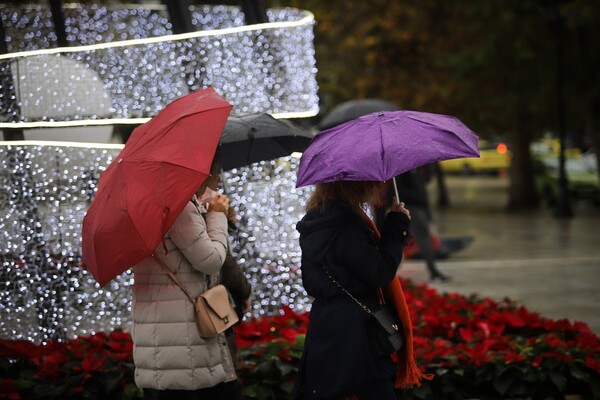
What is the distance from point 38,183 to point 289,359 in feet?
6.07

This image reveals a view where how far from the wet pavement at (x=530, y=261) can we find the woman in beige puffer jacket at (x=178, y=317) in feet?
17.4

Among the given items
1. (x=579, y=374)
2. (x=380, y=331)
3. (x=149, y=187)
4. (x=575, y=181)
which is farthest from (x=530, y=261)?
(x=575, y=181)

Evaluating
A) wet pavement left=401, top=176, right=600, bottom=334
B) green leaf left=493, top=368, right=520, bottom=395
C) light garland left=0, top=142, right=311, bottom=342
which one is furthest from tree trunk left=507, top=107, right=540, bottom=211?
light garland left=0, top=142, right=311, bottom=342

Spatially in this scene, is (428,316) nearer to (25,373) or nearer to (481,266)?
(25,373)

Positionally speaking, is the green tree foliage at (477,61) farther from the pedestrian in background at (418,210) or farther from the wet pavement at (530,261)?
the pedestrian in background at (418,210)

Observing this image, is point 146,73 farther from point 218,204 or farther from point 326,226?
point 326,226

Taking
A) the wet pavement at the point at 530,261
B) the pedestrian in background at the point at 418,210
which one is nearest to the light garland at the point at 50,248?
the wet pavement at the point at 530,261

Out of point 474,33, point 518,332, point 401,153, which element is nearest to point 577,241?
point 474,33

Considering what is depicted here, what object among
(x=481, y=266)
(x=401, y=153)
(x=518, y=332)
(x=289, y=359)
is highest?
(x=401, y=153)

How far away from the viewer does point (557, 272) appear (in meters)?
13.5

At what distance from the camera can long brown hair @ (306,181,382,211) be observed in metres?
4.47

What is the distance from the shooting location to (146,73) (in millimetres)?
6594

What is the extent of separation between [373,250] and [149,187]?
100cm

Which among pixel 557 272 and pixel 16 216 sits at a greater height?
pixel 16 216
